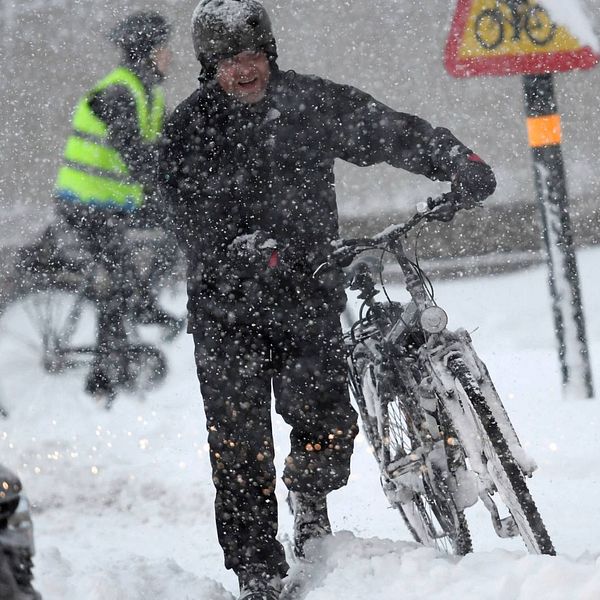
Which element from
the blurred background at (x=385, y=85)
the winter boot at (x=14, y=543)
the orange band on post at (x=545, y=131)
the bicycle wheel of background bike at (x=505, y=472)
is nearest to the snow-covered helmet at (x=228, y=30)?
the bicycle wheel of background bike at (x=505, y=472)

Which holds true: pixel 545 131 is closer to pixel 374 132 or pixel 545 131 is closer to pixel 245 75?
pixel 374 132

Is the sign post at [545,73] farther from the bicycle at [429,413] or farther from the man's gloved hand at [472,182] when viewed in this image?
the man's gloved hand at [472,182]

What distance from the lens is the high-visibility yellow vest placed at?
848 centimetres

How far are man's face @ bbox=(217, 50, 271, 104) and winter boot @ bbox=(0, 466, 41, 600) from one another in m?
2.16

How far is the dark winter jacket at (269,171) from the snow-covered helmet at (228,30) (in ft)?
0.43

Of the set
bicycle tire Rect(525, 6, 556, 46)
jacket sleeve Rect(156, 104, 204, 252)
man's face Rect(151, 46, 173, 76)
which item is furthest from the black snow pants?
man's face Rect(151, 46, 173, 76)

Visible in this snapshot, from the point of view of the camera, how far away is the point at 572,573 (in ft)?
12.1

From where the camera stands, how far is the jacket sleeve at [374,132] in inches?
177

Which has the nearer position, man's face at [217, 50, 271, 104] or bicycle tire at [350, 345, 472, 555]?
man's face at [217, 50, 271, 104]

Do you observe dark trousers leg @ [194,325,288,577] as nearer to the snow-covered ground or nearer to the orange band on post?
the snow-covered ground

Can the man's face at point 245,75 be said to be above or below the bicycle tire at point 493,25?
below

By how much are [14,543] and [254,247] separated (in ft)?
6.03

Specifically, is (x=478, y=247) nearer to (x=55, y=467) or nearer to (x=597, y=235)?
(x=597, y=235)

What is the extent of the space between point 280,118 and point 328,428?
43.6 inches
